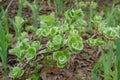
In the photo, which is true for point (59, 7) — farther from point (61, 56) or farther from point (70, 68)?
point (61, 56)

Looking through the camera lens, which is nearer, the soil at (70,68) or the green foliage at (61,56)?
the green foliage at (61,56)

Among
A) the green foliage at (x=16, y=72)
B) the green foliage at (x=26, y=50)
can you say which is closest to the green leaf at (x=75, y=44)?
the green foliage at (x=26, y=50)

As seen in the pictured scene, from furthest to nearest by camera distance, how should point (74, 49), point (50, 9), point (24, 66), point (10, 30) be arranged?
point (50, 9) → point (10, 30) → point (24, 66) → point (74, 49)

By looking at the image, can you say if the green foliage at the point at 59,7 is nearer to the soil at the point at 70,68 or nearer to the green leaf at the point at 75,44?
the soil at the point at 70,68

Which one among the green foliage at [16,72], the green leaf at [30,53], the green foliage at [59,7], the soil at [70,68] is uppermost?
the green foliage at [59,7]

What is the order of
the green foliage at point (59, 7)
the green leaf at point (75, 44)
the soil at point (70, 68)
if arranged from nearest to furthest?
the green leaf at point (75, 44)
the soil at point (70, 68)
the green foliage at point (59, 7)

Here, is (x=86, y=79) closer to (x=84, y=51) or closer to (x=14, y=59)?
(x=84, y=51)

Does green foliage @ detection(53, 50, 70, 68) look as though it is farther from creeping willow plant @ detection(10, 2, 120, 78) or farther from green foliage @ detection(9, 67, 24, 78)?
green foliage @ detection(9, 67, 24, 78)

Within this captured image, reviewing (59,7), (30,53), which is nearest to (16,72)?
(30,53)

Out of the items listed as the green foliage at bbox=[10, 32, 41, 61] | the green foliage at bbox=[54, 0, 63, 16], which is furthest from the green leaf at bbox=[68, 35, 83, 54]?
the green foliage at bbox=[54, 0, 63, 16]

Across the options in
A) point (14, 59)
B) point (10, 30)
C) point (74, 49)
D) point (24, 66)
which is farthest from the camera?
point (10, 30)

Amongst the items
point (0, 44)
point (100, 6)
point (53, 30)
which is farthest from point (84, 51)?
point (100, 6)
